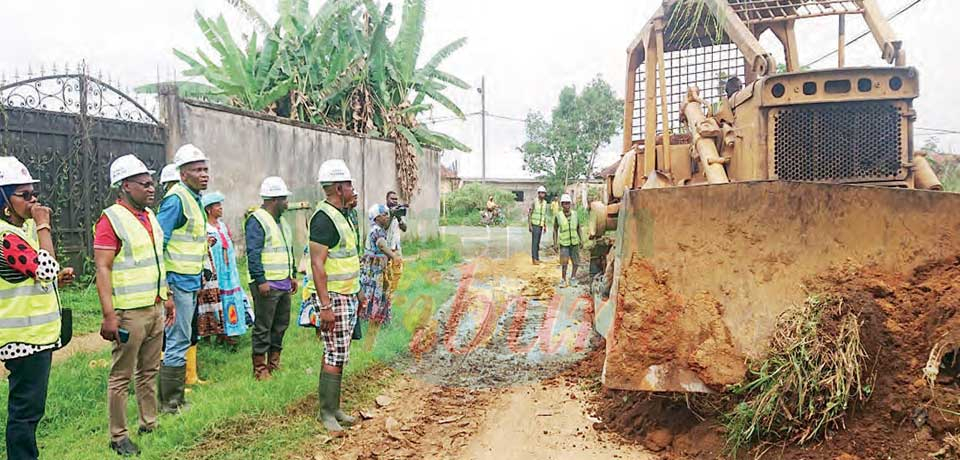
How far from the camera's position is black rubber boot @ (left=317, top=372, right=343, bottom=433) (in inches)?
174

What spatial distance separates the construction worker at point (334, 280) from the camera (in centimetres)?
439

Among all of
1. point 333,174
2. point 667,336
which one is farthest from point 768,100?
point 333,174

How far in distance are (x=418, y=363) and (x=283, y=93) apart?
29.0 feet

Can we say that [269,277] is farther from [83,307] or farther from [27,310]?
[83,307]

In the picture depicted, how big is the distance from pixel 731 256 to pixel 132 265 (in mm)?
3379

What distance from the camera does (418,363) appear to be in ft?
20.3

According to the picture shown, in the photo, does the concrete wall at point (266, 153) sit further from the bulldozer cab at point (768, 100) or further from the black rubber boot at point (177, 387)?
the bulldozer cab at point (768, 100)

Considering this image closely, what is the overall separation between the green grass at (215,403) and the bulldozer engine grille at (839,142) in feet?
11.4

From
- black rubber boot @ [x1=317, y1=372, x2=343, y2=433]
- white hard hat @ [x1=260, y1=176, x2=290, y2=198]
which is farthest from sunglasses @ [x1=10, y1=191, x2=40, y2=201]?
white hard hat @ [x1=260, y1=176, x2=290, y2=198]

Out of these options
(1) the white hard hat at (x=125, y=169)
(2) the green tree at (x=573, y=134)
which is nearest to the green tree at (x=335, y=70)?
(1) the white hard hat at (x=125, y=169)

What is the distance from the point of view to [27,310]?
3309 millimetres

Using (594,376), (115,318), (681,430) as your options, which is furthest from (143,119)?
(681,430)

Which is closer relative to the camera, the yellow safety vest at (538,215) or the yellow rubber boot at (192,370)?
the yellow rubber boot at (192,370)

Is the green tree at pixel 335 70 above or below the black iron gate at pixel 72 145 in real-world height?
above
